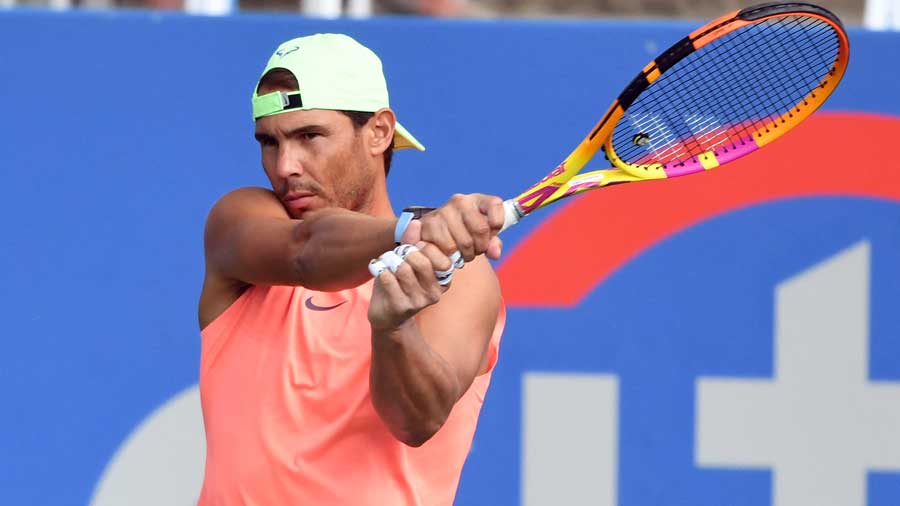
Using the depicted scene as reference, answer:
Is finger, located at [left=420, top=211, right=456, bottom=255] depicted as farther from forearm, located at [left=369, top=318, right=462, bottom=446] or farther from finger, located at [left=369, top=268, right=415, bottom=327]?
forearm, located at [left=369, top=318, right=462, bottom=446]

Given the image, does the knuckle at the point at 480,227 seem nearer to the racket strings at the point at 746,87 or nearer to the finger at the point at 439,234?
the finger at the point at 439,234

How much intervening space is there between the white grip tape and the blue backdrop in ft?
5.30

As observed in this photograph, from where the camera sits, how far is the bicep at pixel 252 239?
2498 mm

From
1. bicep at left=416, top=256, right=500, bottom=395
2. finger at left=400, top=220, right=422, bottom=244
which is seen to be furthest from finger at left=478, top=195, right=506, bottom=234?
bicep at left=416, top=256, right=500, bottom=395

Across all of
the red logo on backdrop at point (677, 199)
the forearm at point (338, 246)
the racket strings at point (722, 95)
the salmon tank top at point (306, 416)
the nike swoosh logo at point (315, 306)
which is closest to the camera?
the forearm at point (338, 246)

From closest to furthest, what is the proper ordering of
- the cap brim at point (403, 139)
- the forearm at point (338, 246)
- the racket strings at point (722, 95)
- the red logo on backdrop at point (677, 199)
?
the forearm at point (338, 246), the racket strings at point (722, 95), the cap brim at point (403, 139), the red logo on backdrop at point (677, 199)

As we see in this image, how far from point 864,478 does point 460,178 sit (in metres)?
1.42

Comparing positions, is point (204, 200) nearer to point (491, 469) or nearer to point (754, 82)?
point (491, 469)

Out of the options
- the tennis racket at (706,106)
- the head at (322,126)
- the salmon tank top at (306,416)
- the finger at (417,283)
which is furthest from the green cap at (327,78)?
the finger at (417,283)

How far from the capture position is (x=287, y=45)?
9.63 ft

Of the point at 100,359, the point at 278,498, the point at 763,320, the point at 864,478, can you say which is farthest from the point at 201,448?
the point at 864,478

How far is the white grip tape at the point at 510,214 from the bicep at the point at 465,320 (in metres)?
0.34

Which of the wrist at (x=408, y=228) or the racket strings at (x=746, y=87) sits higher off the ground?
the racket strings at (x=746, y=87)

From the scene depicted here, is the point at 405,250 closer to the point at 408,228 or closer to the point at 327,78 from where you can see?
the point at 408,228
